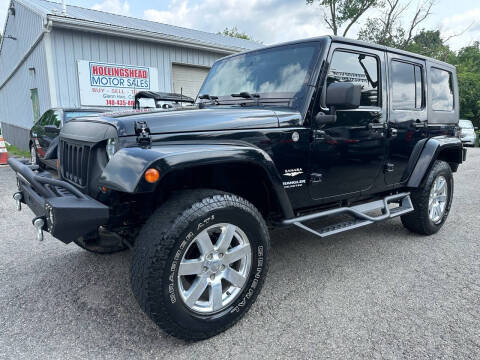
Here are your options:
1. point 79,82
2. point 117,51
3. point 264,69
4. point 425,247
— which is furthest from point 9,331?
point 117,51

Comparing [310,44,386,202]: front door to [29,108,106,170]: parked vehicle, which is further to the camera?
[29,108,106,170]: parked vehicle

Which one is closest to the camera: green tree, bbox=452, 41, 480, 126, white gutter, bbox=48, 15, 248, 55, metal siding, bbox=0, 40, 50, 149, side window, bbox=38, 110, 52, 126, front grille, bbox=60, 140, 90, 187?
front grille, bbox=60, 140, 90, 187

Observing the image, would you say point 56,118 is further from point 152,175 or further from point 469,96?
point 469,96

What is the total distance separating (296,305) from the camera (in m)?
2.62

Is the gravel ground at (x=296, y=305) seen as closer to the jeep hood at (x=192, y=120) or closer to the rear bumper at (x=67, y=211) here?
the rear bumper at (x=67, y=211)

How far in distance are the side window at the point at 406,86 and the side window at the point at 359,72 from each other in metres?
0.30

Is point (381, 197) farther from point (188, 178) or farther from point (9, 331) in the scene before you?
point (9, 331)

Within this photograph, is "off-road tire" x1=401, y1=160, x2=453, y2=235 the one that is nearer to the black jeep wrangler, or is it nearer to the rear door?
the black jeep wrangler

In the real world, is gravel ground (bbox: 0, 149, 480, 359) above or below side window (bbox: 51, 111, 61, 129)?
below

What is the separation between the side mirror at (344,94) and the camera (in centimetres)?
258

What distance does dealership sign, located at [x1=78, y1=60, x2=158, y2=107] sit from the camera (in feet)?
31.8

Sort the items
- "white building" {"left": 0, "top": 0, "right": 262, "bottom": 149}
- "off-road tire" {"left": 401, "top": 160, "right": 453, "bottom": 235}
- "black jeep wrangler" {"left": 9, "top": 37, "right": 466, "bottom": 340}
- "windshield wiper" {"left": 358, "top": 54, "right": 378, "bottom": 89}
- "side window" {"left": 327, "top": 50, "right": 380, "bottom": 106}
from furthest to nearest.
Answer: "white building" {"left": 0, "top": 0, "right": 262, "bottom": 149} < "off-road tire" {"left": 401, "top": 160, "right": 453, "bottom": 235} < "windshield wiper" {"left": 358, "top": 54, "right": 378, "bottom": 89} < "side window" {"left": 327, "top": 50, "right": 380, "bottom": 106} < "black jeep wrangler" {"left": 9, "top": 37, "right": 466, "bottom": 340}

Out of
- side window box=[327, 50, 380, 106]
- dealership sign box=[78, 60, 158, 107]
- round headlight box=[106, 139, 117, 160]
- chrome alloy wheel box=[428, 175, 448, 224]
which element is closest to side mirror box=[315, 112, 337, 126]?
side window box=[327, 50, 380, 106]

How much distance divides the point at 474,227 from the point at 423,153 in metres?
1.44
